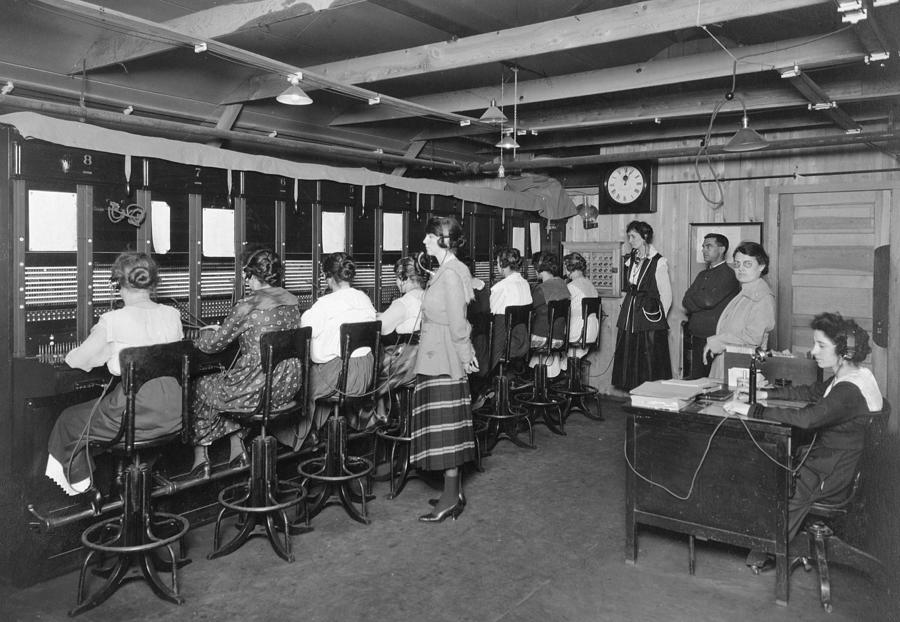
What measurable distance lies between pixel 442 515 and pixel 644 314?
3.52 metres

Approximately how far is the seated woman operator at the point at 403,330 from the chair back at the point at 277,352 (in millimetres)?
832

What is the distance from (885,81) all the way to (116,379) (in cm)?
521

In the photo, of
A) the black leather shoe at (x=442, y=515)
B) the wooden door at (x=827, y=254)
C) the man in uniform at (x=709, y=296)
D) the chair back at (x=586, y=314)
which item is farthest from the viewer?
the chair back at (x=586, y=314)

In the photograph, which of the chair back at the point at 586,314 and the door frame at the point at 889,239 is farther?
the chair back at the point at 586,314

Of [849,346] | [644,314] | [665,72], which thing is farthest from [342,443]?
[644,314]

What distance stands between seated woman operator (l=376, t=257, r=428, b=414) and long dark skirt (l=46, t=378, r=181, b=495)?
4.99 ft

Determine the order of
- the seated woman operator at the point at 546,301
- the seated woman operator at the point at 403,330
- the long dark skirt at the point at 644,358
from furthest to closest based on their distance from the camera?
the long dark skirt at the point at 644,358
the seated woman operator at the point at 546,301
the seated woman operator at the point at 403,330

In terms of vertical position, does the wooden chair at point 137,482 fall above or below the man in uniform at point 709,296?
below

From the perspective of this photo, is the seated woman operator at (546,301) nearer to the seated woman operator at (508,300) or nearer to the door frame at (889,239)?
the seated woman operator at (508,300)

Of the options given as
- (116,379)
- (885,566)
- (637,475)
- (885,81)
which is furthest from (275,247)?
(885,81)

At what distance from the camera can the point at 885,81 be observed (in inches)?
196

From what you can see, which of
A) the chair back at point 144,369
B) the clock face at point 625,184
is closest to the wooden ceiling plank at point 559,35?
the chair back at point 144,369

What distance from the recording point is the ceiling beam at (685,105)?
16.7 feet

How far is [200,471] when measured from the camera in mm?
3814
